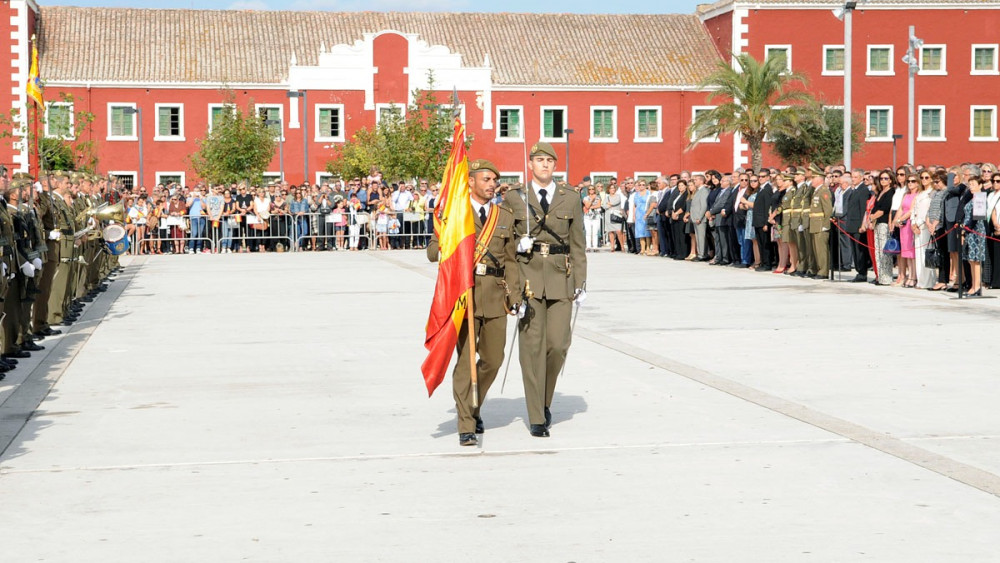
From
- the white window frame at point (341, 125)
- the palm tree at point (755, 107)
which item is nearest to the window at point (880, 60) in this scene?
the palm tree at point (755, 107)

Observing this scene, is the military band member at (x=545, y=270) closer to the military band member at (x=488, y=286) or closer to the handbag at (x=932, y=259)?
the military band member at (x=488, y=286)

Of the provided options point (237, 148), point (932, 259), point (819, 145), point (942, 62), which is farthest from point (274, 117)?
point (932, 259)

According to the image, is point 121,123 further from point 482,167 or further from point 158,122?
point 482,167

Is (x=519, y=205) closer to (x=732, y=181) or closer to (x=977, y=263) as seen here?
(x=977, y=263)

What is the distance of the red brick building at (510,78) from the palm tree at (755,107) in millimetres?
7455

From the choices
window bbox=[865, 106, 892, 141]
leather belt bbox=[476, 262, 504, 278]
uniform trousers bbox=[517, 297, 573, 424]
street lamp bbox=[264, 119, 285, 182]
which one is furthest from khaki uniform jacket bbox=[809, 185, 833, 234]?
window bbox=[865, 106, 892, 141]

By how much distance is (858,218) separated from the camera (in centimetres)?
2383

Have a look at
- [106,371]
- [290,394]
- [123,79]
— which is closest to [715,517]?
[290,394]

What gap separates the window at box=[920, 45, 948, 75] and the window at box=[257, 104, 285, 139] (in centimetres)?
2929

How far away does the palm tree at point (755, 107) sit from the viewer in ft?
192

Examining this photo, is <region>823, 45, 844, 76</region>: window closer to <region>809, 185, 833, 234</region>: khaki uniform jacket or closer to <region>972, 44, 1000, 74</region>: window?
<region>972, 44, 1000, 74</region>: window

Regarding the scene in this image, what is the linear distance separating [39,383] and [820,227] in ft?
51.1

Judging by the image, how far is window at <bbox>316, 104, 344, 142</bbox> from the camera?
68.1 metres

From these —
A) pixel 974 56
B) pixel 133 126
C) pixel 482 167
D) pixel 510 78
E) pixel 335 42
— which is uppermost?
pixel 335 42
